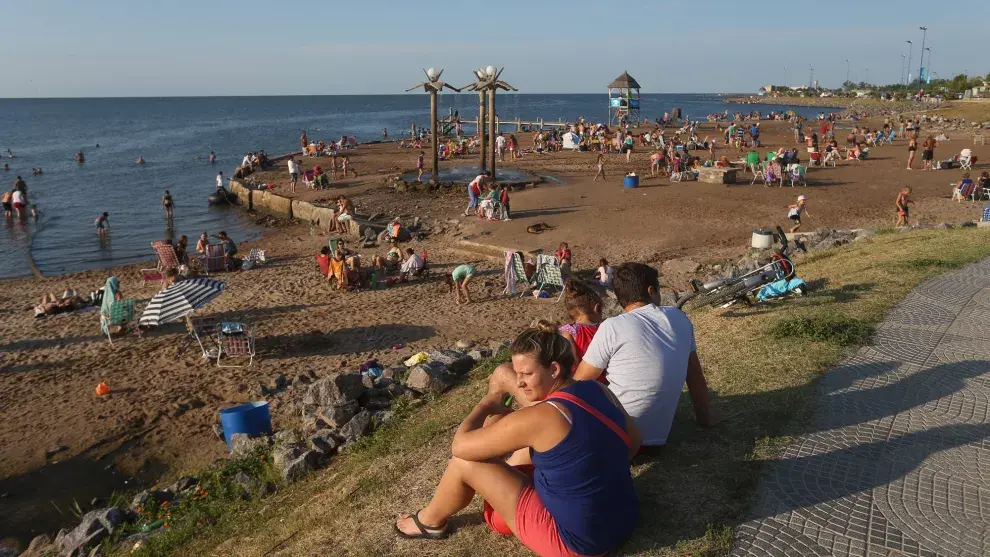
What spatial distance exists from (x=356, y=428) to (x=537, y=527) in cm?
369

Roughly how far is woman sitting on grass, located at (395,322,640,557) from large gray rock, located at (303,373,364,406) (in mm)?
4174

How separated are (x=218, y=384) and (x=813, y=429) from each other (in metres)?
7.80

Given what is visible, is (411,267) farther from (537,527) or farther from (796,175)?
(796,175)

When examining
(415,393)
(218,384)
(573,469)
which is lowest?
(218,384)

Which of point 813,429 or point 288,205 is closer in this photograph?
point 813,429

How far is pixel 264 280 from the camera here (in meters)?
14.9

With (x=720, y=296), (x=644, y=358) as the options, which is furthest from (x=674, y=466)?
(x=720, y=296)

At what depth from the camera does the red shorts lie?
10.2ft

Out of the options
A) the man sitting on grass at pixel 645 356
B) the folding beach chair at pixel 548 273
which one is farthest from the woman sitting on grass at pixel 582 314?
the folding beach chair at pixel 548 273

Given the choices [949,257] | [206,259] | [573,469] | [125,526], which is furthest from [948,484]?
[206,259]

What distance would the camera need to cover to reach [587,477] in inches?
116

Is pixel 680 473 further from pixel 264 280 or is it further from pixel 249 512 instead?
pixel 264 280

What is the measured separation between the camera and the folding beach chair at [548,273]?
1256 centimetres

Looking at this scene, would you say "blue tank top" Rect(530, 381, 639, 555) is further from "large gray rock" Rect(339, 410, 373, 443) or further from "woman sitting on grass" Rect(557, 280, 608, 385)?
"large gray rock" Rect(339, 410, 373, 443)
